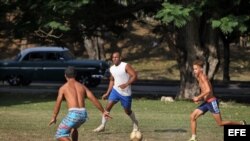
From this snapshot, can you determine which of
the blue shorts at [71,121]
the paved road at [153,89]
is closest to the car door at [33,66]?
the paved road at [153,89]

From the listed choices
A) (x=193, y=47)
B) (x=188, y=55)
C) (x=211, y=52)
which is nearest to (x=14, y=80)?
(x=188, y=55)

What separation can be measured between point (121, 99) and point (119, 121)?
126 inches

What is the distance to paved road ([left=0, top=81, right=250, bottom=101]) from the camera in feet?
→ 107

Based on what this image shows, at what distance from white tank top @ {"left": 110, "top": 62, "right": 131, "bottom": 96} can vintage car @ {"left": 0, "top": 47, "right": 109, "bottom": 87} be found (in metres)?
19.1

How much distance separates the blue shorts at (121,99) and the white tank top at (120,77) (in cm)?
8

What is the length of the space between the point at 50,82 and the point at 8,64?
114 inches

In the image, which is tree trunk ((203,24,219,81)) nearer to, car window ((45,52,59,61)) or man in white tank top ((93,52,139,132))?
car window ((45,52,59,61))

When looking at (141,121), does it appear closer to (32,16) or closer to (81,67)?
(32,16)

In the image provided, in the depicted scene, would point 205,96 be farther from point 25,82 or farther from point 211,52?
point 25,82

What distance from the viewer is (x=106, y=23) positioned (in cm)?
3022

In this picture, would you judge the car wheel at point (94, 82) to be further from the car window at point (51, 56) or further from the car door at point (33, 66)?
the car door at point (33, 66)

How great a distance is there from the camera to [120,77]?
52.4 feet

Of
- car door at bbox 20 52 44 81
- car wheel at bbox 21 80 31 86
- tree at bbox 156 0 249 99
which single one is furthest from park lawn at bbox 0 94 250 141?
car wheel at bbox 21 80 31 86

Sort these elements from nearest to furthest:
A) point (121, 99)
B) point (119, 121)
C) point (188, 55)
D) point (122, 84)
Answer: point (122, 84) → point (121, 99) → point (119, 121) → point (188, 55)
